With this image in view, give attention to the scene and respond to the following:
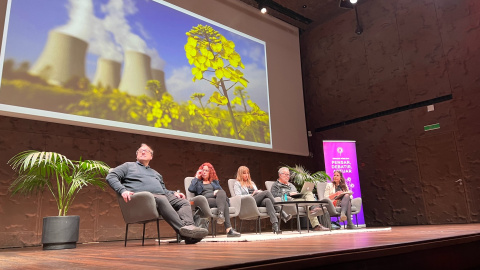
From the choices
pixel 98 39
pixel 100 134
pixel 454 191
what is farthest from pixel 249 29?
pixel 454 191

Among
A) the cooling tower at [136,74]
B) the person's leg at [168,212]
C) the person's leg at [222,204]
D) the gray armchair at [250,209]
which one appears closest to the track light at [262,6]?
the cooling tower at [136,74]

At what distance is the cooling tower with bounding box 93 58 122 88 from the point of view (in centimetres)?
510

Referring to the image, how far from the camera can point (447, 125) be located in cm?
644

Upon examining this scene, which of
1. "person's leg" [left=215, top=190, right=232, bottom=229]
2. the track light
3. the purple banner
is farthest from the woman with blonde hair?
the track light

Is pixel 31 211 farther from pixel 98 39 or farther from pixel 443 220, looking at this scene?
pixel 443 220

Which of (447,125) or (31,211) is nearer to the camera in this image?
(31,211)

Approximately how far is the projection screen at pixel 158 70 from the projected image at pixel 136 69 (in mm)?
13

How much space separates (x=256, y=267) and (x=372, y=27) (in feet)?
24.1

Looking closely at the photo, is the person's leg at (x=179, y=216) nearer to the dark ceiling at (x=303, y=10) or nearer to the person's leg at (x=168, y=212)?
the person's leg at (x=168, y=212)

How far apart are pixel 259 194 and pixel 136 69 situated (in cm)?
254

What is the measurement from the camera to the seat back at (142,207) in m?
3.29

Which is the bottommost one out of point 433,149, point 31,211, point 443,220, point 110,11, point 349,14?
point 443,220

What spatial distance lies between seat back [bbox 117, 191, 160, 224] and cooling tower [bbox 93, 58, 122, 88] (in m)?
2.34

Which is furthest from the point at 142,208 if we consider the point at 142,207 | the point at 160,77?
the point at 160,77
